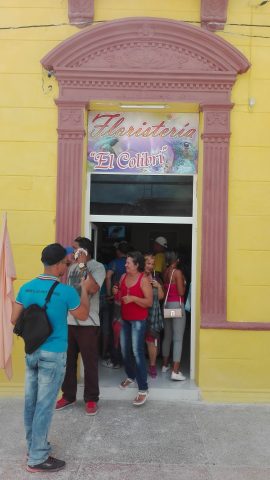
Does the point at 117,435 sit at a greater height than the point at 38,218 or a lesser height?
lesser

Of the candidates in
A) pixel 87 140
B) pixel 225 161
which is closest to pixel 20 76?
pixel 87 140

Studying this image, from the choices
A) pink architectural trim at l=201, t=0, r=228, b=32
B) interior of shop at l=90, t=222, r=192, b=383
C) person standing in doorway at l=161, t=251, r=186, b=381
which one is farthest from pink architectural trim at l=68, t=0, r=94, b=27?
person standing in doorway at l=161, t=251, r=186, b=381

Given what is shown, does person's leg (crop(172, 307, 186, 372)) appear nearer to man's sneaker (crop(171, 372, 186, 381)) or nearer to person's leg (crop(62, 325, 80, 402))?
man's sneaker (crop(171, 372, 186, 381))

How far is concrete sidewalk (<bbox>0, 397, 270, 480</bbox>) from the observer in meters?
3.74

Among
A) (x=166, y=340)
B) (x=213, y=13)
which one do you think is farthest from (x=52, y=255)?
(x=213, y=13)

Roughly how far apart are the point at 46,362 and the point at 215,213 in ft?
9.04

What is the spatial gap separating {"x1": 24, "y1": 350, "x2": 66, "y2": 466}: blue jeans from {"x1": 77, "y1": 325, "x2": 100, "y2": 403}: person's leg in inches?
46.8

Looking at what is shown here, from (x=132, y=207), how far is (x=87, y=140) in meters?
1.01

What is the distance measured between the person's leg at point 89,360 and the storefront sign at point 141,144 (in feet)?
6.68

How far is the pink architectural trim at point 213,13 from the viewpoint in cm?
557

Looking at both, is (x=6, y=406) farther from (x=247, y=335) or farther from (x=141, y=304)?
(x=247, y=335)

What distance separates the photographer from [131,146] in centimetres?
584

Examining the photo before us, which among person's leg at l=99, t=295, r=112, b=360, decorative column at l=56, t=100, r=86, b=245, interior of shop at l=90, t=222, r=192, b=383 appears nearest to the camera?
decorative column at l=56, t=100, r=86, b=245

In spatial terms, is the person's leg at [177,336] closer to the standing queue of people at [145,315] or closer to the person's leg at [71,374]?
the standing queue of people at [145,315]
